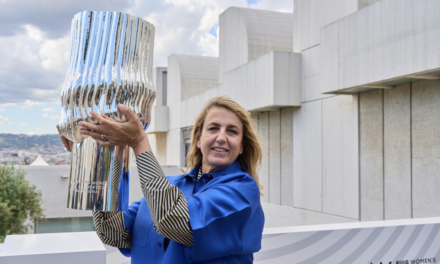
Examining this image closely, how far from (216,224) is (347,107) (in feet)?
30.8

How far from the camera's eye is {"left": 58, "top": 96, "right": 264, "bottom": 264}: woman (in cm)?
126

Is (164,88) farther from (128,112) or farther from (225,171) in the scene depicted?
(128,112)

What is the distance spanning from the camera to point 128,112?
122 cm

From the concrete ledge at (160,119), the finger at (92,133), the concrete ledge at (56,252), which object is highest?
the concrete ledge at (160,119)

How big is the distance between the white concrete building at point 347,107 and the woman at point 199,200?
153 inches

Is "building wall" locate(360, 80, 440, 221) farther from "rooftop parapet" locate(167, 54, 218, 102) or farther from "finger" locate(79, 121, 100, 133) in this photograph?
"rooftop parapet" locate(167, 54, 218, 102)

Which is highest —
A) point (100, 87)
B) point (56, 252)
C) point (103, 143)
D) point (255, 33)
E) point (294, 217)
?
point (255, 33)

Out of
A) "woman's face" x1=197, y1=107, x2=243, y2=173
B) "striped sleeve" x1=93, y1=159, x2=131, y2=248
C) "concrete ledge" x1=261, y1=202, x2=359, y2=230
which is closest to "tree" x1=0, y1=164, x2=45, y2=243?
"concrete ledge" x1=261, y1=202, x2=359, y2=230

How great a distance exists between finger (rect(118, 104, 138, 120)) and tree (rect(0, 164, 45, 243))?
1784cm

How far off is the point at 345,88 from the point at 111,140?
8.44m

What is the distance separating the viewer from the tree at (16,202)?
1733 cm

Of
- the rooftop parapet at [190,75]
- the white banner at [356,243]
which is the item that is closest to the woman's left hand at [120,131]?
the white banner at [356,243]

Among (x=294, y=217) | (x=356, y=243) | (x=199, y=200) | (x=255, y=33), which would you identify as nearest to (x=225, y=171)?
(x=199, y=200)

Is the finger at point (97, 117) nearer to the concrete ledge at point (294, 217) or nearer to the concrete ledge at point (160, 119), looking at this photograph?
the concrete ledge at point (294, 217)
